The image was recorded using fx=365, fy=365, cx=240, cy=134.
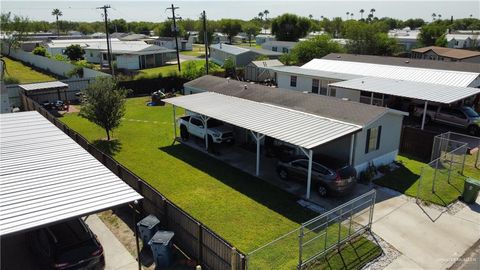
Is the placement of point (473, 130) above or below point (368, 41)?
below

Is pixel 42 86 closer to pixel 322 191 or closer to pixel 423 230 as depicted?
pixel 322 191

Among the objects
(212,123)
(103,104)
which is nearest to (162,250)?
(212,123)

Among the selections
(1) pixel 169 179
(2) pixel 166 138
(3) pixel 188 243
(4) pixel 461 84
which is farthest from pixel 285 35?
(3) pixel 188 243

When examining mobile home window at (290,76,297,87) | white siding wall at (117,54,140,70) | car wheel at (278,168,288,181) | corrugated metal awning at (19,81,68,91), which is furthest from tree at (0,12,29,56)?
car wheel at (278,168,288,181)

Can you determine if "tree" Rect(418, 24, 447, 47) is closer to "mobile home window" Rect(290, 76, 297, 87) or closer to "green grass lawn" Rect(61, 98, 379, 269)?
"mobile home window" Rect(290, 76, 297, 87)

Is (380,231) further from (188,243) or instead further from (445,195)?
(188,243)

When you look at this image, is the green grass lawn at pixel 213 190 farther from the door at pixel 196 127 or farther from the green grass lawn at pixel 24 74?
the green grass lawn at pixel 24 74
